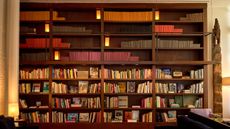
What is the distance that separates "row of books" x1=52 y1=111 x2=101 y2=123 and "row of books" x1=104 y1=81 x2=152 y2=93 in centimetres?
63

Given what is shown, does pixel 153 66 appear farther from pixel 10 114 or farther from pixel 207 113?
pixel 10 114

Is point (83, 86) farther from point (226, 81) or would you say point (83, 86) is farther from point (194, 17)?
point (226, 81)

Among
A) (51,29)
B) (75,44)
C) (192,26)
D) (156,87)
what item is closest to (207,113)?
(156,87)

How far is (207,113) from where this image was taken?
288 inches

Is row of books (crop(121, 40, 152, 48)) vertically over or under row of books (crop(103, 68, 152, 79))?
over

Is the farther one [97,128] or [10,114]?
[97,128]

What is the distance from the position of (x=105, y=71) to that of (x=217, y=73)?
2.70 metres

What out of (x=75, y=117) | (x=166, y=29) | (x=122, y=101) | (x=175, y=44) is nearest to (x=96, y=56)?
(x=122, y=101)

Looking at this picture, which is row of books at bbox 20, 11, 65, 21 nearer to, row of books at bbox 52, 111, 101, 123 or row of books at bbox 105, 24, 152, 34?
row of books at bbox 105, 24, 152, 34

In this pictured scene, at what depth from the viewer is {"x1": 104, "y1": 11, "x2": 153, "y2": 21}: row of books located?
7836 millimetres

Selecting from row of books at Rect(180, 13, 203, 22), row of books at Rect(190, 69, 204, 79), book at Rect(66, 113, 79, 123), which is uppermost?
row of books at Rect(180, 13, 203, 22)

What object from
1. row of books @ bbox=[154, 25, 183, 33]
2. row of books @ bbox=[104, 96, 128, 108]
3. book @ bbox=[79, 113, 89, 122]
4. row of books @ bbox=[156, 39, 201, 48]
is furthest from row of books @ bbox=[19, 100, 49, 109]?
Result: row of books @ bbox=[154, 25, 183, 33]

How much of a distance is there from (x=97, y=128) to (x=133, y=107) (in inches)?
38.2

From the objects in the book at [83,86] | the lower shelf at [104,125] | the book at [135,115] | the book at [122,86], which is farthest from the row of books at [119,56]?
the lower shelf at [104,125]
